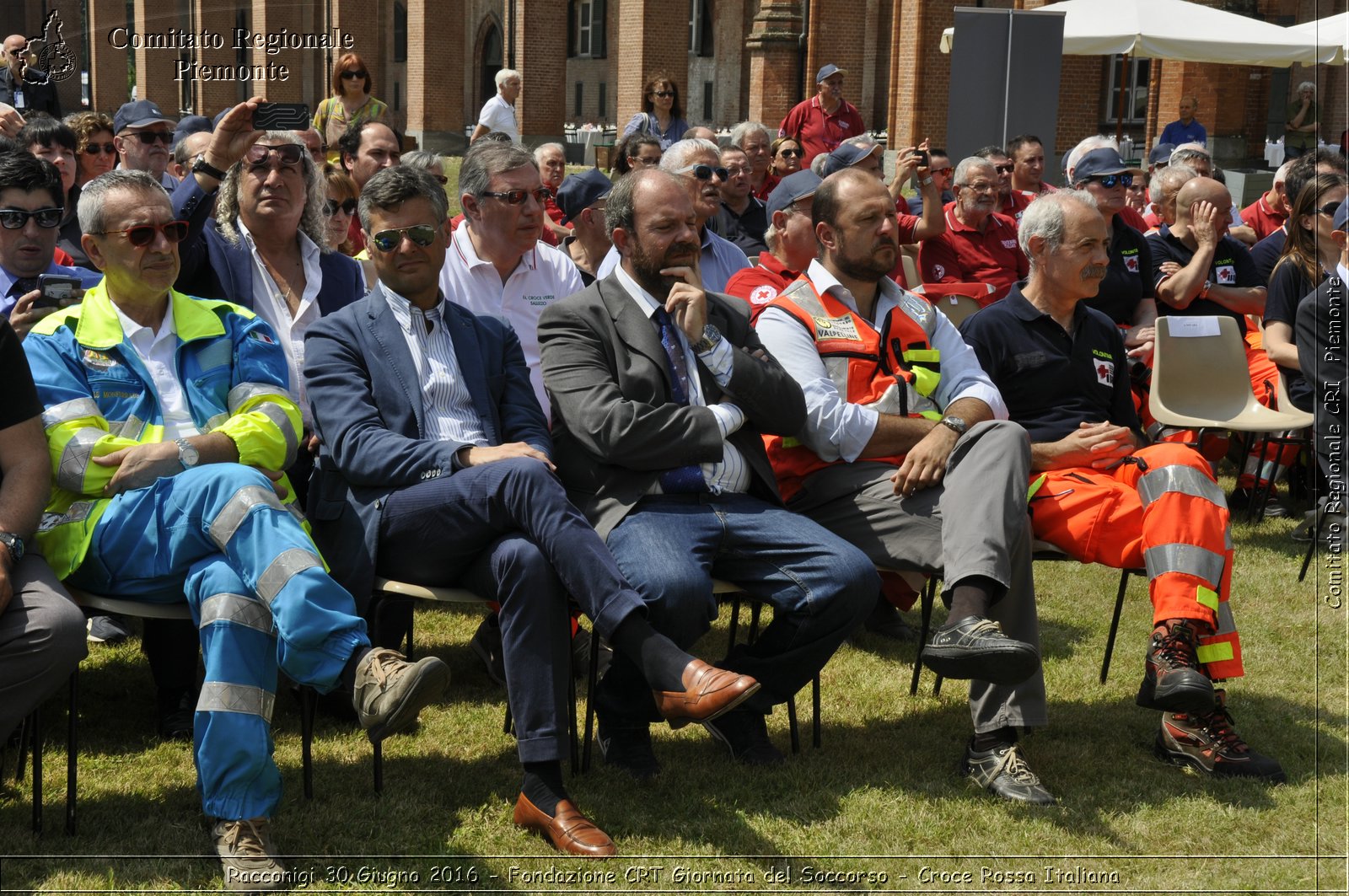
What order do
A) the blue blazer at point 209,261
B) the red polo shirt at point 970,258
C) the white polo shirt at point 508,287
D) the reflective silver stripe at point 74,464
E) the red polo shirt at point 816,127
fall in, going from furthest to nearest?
the red polo shirt at point 816,127 < the red polo shirt at point 970,258 < the white polo shirt at point 508,287 < the blue blazer at point 209,261 < the reflective silver stripe at point 74,464

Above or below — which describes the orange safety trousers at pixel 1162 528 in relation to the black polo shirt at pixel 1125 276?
below

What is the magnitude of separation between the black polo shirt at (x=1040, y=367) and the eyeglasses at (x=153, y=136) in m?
5.09

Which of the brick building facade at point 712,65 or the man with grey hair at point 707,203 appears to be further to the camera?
the brick building facade at point 712,65

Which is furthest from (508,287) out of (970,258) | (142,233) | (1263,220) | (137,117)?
(1263,220)

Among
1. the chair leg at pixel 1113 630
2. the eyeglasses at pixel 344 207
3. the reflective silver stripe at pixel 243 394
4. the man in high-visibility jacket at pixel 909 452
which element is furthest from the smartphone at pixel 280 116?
the chair leg at pixel 1113 630

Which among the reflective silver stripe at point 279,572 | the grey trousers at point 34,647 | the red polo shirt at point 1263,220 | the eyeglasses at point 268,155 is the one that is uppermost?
the eyeglasses at point 268,155

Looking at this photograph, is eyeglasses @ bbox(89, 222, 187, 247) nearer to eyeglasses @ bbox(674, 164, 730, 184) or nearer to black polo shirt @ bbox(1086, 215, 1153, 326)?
eyeglasses @ bbox(674, 164, 730, 184)

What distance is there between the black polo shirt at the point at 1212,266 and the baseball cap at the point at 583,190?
3.29 m

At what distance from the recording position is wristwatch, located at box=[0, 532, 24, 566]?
11.9 ft

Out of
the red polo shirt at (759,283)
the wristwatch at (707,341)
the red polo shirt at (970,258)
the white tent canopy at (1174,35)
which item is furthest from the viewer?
the white tent canopy at (1174,35)

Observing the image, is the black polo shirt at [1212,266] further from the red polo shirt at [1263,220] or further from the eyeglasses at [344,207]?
the eyeglasses at [344,207]

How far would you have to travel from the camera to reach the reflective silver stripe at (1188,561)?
4.25 m

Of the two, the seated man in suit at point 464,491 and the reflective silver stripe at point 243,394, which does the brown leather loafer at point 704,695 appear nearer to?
the seated man in suit at point 464,491

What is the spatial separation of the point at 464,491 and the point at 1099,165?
5.61 meters
